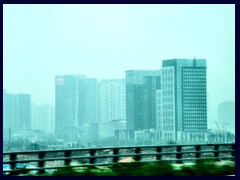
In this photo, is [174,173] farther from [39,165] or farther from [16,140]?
[16,140]

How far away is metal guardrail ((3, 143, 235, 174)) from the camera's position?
44.5 ft

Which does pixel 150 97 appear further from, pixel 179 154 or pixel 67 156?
pixel 67 156

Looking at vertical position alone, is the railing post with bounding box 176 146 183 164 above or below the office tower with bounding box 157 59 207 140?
below

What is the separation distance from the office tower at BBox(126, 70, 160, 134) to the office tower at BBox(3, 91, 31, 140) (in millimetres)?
4836

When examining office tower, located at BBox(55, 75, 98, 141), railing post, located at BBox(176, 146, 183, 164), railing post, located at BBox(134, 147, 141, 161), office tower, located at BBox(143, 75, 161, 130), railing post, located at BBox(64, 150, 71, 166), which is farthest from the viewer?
office tower, located at BBox(143, 75, 161, 130)

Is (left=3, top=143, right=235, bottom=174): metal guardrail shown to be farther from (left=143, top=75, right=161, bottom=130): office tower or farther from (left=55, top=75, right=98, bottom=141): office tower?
(left=143, top=75, right=161, bottom=130): office tower

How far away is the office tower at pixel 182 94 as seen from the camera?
891 inches

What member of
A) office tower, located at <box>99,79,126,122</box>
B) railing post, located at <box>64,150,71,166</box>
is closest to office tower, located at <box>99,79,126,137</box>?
office tower, located at <box>99,79,126,122</box>

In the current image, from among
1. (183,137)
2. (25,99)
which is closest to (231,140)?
(183,137)

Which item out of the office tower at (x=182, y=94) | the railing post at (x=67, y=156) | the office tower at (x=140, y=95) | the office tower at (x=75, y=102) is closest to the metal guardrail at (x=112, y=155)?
the railing post at (x=67, y=156)

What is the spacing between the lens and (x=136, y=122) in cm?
2166

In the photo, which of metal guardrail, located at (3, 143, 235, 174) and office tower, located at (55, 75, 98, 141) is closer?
metal guardrail, located at (3, 143, 235, 174)

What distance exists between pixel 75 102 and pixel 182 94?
242 inches

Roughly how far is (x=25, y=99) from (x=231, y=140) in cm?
882
